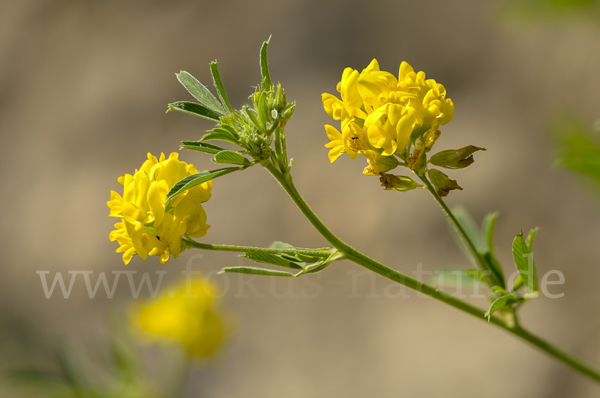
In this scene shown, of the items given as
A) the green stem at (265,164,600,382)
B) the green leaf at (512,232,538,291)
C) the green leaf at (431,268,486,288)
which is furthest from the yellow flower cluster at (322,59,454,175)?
the green leaf at (431,268,486,288)

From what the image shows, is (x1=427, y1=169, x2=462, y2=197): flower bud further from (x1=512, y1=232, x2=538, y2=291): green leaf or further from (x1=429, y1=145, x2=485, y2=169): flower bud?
(x1=512, y1=232, x2=538, y2=291): green leaf

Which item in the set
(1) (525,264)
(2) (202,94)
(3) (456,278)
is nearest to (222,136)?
(2) (202,94)

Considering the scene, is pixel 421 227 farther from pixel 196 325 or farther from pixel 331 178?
pixel 196 325

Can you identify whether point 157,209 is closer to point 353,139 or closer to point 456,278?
point 353,139

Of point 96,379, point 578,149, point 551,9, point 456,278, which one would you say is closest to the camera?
point 551,9

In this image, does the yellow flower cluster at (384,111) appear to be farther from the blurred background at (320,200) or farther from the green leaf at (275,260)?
the blurred background at (320,200)

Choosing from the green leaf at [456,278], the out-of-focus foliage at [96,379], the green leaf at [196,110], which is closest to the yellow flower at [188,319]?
the out-of-focus foliage at [96,379]
